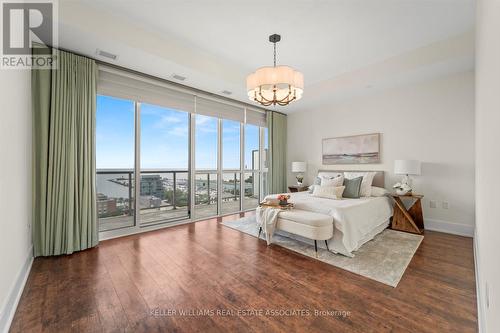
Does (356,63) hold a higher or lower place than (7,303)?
higher

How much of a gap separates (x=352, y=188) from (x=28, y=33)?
5044 mm

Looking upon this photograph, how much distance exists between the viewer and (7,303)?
1.63 m

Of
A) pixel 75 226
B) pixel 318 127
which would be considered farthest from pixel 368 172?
pixel 75 226

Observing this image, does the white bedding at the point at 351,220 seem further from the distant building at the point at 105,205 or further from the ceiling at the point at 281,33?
the distant building at the point at 105,205

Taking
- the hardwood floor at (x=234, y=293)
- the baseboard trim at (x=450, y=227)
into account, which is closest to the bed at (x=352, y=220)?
the hardwood floor at (x=234, y=293)

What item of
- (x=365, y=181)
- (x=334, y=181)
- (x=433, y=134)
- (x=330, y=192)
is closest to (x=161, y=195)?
(x=330, y=192)

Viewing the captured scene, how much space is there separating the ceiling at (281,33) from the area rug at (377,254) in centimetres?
266

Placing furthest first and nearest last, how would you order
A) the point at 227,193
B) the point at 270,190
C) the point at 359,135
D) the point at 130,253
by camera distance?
the point at 270,190 → the point at 227,193 → the point at 359,135 → the point at 130,253

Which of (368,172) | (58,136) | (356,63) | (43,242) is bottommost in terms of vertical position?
(43,242)

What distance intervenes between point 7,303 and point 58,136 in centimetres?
190

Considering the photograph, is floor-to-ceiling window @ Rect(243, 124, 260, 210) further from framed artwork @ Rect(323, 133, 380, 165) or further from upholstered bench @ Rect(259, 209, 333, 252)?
upholstered bench @ Rect(259, 209, 333, 252)

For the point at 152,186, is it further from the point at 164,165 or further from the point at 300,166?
the point at 300,166

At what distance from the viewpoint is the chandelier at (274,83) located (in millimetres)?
2711

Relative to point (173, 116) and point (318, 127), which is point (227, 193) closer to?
point (173, 116)
